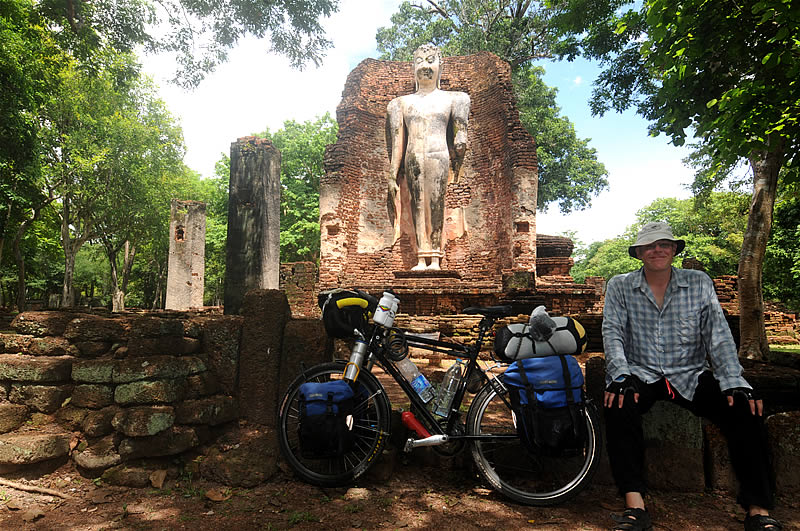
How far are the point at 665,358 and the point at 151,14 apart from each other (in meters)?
10.0

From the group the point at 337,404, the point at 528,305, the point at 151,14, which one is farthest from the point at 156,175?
the point at 337,404

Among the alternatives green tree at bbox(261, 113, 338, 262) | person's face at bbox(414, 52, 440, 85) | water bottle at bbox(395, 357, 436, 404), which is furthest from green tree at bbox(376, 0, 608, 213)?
water bottle at bbox(395, 357, 436, 404)

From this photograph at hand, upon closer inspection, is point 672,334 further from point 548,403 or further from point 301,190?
point 301,190

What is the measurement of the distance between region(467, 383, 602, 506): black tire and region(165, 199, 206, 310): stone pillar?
1540cm

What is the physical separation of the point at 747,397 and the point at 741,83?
4837mm

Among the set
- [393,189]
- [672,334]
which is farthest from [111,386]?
[393,189]

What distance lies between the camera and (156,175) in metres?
22.1

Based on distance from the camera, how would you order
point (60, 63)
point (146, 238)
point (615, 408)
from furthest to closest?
point (146, 238) < point (60, 63) < point (615, 408)

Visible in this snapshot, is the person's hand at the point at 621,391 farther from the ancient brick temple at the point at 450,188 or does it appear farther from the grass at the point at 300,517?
the ancient brick temple at the point at 450,188

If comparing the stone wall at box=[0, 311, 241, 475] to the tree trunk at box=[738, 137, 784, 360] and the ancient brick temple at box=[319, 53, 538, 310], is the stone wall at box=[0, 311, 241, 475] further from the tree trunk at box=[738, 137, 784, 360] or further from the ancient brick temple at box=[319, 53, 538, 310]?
the tree trunk at box=[738, 137, 784, 360]

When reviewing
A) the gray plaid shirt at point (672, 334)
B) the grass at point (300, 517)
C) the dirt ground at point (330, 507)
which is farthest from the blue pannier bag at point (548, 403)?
the grass at point (300, 517)

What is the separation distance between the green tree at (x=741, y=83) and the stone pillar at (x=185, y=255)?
1409 centimetres

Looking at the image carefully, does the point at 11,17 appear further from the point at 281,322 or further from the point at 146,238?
the point at 146,238

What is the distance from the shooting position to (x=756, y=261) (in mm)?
7211
